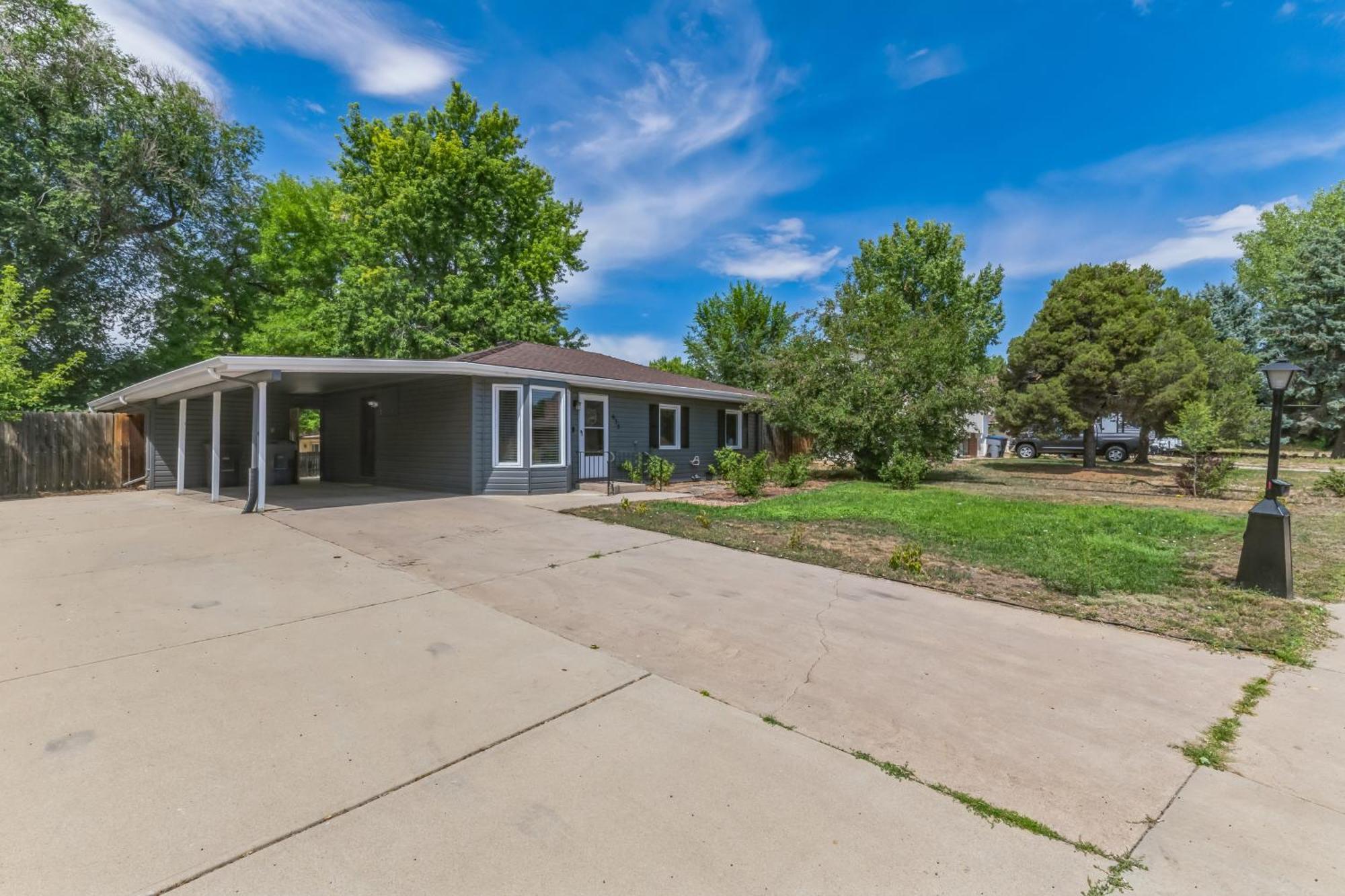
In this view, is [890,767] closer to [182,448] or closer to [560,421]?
[560,421]

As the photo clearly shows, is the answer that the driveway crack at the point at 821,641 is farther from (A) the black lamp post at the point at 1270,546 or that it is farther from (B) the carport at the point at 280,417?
(B) the carport at the point at 280,417

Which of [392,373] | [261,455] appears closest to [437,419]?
[392,373]

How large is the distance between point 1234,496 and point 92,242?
29773 millimetres

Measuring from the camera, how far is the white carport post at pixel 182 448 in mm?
11852

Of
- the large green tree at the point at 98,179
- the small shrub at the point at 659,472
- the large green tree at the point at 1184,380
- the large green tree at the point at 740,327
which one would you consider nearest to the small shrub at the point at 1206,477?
the large green tree at the point at 1184,380

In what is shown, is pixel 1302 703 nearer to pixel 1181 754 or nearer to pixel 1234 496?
pixel 1181 754

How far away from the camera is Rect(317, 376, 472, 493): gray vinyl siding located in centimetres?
1097

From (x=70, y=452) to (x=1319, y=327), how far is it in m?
39.3

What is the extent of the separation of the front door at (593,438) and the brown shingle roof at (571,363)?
2.21 ft

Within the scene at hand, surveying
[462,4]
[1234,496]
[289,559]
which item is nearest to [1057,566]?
[289,559]

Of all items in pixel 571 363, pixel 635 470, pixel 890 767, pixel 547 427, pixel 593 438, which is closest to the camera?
pixel 890 767

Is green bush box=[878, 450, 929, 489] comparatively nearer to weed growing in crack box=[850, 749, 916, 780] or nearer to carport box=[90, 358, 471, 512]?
carport box=[90, 358, 471, 512]

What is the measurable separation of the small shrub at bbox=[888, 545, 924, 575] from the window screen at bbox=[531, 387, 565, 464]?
7.19 m

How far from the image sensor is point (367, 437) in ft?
46.4
